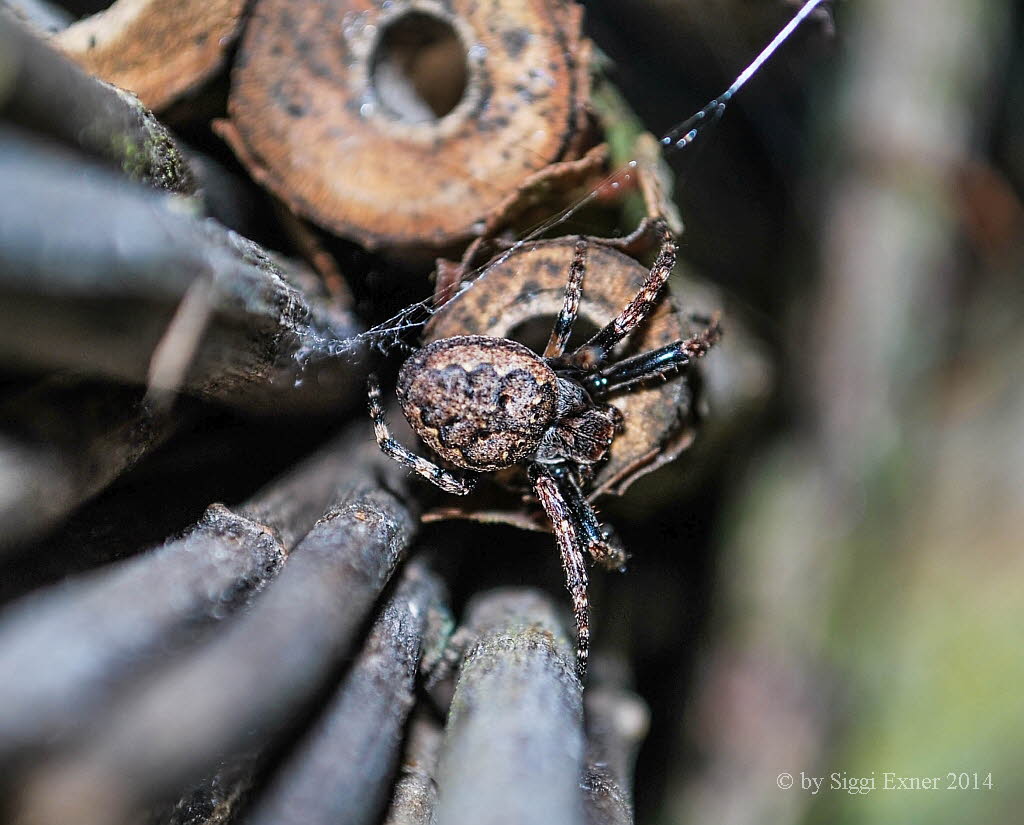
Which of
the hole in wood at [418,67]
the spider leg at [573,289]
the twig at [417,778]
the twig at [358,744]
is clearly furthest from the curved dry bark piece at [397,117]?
the twig at [417,778]

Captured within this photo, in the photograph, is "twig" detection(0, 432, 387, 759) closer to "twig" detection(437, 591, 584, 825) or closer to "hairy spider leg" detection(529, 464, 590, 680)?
"twig" detection(437, 591, 584, 825)

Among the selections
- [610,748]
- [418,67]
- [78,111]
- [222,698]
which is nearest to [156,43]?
[418,67]

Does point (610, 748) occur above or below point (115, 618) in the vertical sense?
below

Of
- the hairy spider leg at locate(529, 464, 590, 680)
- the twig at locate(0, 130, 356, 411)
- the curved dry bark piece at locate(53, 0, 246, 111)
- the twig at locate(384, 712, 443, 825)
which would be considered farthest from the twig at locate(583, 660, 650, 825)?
the curved dry bark piece at locate(53, 0, 246, 111)

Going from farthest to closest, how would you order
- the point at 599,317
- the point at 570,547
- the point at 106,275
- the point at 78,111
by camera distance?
1. the point at 570,547
2. the point at 599,317
3. the point at 78,111
4. the point at 106,275

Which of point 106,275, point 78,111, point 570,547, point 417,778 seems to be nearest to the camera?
point 106,275

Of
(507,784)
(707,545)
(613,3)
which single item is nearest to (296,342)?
(507,784)

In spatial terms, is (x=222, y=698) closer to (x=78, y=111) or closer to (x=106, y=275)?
(x=106, y=275)

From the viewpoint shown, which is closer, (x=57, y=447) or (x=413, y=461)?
(x=57, y=447)

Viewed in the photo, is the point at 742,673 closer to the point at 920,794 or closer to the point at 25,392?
the point at 920,794
